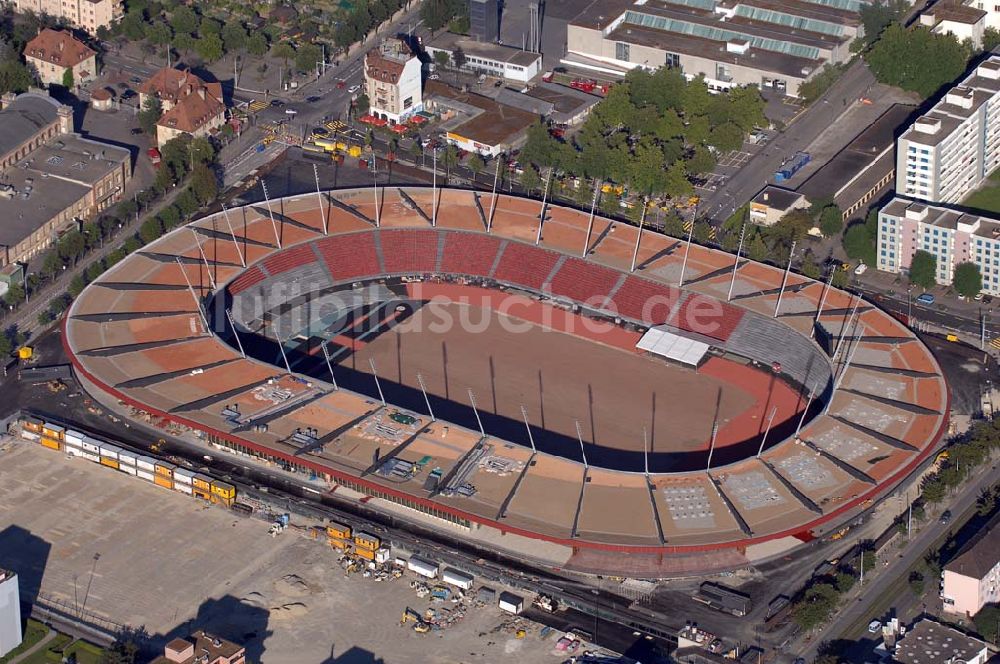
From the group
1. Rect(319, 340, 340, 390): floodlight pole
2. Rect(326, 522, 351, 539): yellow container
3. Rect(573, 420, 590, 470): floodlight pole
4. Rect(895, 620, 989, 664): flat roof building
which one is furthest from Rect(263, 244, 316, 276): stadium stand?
Rect(895, 620, 989, 664): flat roof building

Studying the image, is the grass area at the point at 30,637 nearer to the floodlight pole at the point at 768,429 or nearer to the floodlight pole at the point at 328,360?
the floodlight pole at the point at 328,360

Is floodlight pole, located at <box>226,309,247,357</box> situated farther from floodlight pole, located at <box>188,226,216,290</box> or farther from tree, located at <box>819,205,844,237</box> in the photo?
tree, located at <box>819,205,844,237</box>

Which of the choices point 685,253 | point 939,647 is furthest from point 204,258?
point 939,647

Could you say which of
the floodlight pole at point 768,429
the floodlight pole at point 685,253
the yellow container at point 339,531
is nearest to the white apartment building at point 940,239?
the floodlight pole at point 685,253

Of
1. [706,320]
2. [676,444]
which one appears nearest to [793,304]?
[706,320]

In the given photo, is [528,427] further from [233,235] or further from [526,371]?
[233,235]

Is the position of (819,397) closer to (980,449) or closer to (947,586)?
(980,449)
